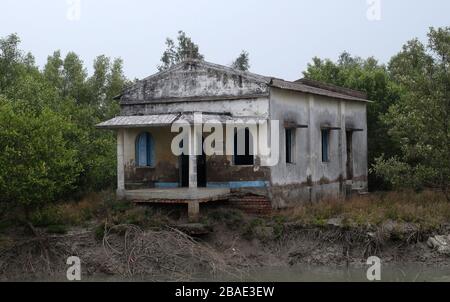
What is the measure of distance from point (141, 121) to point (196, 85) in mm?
2089

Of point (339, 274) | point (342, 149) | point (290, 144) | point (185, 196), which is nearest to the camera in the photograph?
point (339, 274)

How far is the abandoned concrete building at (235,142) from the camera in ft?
61.3

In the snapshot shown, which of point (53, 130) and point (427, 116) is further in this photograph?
point (427, 116)

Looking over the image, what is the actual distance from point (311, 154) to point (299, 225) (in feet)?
13.8

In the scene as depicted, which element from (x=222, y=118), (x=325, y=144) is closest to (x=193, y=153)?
(x=222, y=118)

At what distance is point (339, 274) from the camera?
1548 centimetres

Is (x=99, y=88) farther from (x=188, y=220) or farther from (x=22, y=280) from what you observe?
(x=22, y=280)

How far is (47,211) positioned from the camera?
58.5ft

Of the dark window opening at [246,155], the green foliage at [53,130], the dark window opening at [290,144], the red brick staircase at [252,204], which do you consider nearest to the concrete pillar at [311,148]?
the dark window opening at [290,144]

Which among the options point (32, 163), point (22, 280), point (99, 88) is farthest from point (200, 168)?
point (99, 88)

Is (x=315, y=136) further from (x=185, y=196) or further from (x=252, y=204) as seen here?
(x=185, y=196)

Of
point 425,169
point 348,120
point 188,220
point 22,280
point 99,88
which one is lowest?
point 22,280

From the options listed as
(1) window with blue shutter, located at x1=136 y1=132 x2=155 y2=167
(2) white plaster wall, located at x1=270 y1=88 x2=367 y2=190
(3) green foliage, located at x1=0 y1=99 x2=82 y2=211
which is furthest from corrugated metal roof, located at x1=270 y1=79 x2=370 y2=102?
(3) green foliage, located at x1=0 y1=99 x2=82 y2=211
